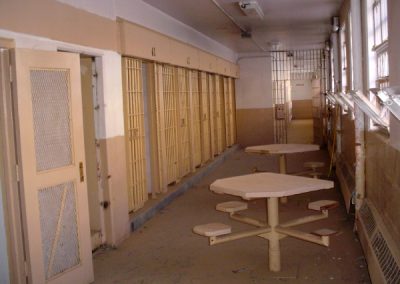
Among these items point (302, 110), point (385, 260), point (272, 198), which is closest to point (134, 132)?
point (272, 198)

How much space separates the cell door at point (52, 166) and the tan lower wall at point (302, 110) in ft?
85.1

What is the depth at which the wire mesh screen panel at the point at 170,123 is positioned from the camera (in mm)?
8070

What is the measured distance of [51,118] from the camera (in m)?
4.06

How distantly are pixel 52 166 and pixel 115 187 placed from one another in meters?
→ 1.58

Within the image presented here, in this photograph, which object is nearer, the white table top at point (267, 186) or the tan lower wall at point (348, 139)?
the white table top at point (267, 186)

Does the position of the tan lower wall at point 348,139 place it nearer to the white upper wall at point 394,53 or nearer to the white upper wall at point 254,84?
the white upper wall at point 394,53

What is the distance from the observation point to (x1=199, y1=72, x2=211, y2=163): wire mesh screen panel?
1059 centimetres

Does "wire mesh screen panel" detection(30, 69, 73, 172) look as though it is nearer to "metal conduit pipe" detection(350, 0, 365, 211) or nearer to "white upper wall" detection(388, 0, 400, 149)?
"white upper wall" detection(388, 0, 400, 149)

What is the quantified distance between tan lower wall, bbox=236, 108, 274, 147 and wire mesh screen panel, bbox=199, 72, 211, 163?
399 cm

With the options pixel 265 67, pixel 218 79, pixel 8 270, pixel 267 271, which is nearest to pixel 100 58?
pixel 8 270

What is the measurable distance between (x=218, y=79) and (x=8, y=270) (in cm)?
933

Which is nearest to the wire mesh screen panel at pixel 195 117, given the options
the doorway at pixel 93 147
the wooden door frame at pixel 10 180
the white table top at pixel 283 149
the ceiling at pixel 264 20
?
the ceiling at pixel 264 20

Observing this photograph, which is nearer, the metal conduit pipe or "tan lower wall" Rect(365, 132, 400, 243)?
"tan lower wall" Rect(365, 132, 400, 243)

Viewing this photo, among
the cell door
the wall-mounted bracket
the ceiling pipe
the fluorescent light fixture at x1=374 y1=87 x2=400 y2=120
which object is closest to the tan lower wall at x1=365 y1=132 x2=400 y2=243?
the wall-mounted bracket
